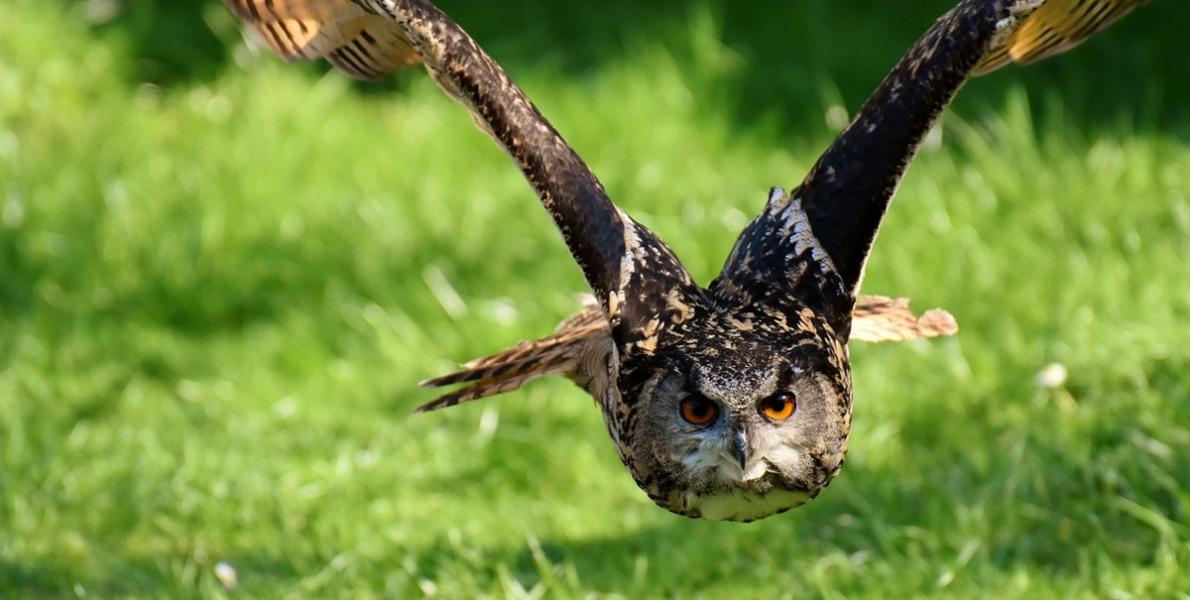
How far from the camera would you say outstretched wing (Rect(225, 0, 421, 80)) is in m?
4.49

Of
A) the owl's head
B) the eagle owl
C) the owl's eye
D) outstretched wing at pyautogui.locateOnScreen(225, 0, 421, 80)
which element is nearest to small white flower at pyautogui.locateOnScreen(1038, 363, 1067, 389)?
the eagle owl

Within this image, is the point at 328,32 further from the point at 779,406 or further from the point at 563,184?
the point at 779,406

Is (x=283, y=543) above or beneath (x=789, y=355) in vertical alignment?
beneath

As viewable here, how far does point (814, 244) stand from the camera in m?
4.09

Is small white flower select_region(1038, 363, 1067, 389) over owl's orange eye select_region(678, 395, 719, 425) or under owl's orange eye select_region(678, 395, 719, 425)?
under

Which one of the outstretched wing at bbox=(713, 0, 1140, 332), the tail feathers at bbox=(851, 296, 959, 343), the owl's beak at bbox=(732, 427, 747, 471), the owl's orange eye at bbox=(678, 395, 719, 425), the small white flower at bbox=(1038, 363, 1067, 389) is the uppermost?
the outstretched wing at bbox=(713, 0, 1140, 332)

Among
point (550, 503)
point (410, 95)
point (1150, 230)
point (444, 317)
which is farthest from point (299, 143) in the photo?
point (1150, 230)

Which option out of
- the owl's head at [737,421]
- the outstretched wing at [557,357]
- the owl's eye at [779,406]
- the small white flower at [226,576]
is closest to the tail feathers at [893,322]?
the outstretched wing at [557,357]

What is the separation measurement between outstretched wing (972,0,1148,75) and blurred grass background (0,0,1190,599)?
3.44 ft

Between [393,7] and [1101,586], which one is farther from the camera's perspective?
[1101,586]

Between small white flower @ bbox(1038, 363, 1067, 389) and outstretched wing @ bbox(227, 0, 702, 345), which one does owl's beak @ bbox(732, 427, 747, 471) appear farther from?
small white flower @ bbox(1038, 363, 1067, 389)

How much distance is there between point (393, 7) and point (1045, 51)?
69.9 inches

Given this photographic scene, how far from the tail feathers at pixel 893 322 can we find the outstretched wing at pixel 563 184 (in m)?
0.58

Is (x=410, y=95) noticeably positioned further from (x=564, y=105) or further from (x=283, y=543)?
(x=283, y=543)
